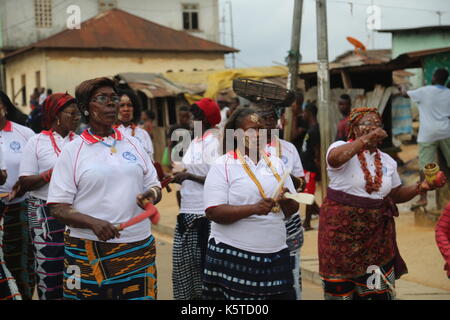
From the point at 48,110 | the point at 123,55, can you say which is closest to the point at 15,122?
the point at 48,110

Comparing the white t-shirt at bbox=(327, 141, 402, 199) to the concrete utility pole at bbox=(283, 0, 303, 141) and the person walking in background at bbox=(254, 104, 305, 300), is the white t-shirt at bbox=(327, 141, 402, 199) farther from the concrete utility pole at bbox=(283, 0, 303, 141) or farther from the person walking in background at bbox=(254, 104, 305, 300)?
the concrete utility pole at bbox=(283, 0, 303, 141)

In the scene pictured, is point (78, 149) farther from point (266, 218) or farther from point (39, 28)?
point (39, 28)

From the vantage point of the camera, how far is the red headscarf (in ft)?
19.4

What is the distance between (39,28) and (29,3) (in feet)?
4.99

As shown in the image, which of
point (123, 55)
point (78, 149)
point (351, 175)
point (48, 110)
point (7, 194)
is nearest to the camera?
point (78, 149)

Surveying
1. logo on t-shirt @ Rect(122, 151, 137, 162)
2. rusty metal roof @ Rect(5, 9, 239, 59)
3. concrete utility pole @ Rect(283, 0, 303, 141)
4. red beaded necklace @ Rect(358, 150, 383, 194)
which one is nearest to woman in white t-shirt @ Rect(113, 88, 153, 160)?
red beaded necklace @ Rect(358, 150, 383, 194)

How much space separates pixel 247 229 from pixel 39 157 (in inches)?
89.4

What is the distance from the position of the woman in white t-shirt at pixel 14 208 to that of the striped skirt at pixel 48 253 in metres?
0.29

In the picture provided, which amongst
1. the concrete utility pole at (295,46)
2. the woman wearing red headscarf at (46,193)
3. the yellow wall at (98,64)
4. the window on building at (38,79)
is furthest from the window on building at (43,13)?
the woman wearing red headscarf at (46,193)

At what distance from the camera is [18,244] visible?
20.9ft

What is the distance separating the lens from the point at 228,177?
4387 mm

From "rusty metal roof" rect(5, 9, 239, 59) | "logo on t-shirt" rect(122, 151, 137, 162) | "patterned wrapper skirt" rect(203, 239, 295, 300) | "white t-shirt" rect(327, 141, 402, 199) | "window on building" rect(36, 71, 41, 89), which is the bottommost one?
"patterned wrapper skirt" rect(203, 239, 295, 300)

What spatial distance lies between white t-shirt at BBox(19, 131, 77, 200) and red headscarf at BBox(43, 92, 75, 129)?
164mm
